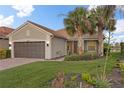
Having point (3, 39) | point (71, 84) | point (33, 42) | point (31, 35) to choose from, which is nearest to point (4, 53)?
point (33, 42)

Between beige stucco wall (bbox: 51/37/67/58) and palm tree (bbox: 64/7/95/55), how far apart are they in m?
2.09

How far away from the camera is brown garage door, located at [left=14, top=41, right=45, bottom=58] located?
23.8 meters

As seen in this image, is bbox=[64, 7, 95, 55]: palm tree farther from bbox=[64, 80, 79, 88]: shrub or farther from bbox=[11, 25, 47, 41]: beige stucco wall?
bbox=[64, 80, 79, 88]: shrub

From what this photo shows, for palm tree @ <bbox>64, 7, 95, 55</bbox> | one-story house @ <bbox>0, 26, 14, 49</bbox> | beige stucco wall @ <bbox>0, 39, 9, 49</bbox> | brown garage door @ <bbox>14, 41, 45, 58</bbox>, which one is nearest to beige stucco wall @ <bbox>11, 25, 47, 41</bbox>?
brown garage door @ <bbox>14, 41, 45, 58</bbox>

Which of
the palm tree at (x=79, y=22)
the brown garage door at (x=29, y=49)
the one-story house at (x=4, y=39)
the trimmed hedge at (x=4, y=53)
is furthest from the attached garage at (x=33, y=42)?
the palm tree at (x=79, y=22)

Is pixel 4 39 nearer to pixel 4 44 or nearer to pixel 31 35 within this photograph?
pixel 4 44

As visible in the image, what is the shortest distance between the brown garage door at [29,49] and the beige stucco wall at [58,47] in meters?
1.18

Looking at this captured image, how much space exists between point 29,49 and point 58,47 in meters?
3.77

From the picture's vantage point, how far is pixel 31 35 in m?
24.2
